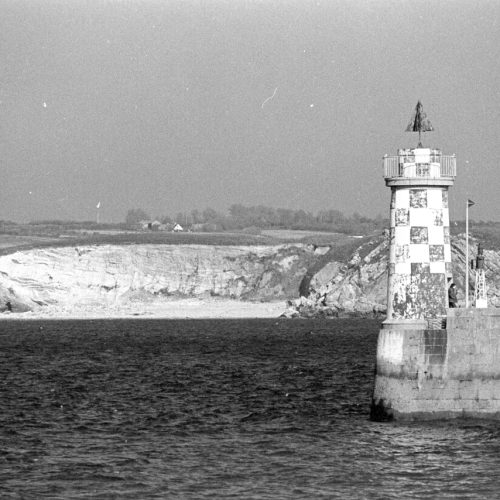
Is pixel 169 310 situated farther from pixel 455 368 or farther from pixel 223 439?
pixel 455 368

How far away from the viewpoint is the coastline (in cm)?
13050

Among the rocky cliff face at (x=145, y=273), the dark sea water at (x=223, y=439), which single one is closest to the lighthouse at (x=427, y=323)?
the dark sea water at (x=223, y=439)

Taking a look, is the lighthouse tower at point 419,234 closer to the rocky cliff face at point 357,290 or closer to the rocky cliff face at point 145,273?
the rocky cliff face at point 357,290

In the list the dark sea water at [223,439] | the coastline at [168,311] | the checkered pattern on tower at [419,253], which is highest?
the checkered pattern on tower at [419,253]

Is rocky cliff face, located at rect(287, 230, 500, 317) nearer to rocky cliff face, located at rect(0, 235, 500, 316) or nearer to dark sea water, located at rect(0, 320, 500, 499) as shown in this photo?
rocky cliff face, located at rect(0, 235, 500, 316)

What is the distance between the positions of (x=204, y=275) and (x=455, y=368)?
116 meters

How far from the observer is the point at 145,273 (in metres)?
140

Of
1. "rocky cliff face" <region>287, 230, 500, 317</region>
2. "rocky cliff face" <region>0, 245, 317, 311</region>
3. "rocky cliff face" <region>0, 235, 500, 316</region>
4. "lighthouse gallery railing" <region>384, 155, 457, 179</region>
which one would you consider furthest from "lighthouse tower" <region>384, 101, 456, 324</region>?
"rocky cliff face" <region>0, 245, 317, 311</region>

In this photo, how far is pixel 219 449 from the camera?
91.1 feet

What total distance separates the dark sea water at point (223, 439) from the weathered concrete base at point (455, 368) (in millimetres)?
393

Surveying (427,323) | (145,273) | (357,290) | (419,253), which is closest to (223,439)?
(427,323)

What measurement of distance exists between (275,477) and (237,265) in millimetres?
120855

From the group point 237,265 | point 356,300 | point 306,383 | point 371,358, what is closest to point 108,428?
point 306,383

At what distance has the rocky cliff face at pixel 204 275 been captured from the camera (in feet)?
427
